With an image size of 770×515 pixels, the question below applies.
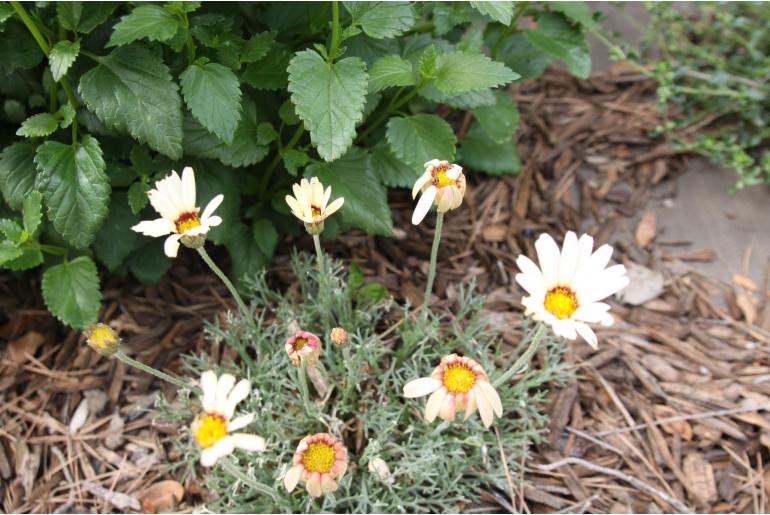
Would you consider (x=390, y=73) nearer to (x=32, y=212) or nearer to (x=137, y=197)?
(x=137, y=197)

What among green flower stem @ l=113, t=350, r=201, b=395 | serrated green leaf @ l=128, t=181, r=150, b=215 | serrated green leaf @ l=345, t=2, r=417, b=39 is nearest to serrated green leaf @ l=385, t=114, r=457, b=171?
serrated green leaf @ l=345, t=2, r=417, b=39

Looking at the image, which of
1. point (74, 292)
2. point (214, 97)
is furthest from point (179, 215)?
point (74, 292)

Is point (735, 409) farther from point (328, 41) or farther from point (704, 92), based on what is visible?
point (328, 41)

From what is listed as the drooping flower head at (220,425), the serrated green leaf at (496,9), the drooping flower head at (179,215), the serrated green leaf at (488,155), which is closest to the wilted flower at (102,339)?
the drooping flower head at (179,215)

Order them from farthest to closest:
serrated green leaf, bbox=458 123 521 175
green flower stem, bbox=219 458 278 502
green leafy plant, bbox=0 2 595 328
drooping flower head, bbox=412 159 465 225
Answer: serrated green leaf, bbox=458 123 521 175 → green leafy plant, bbox=0 2 595 328 → drooping flower head, bbox=412 159 465 225 → green flower stem, bbox=219 458 278 502

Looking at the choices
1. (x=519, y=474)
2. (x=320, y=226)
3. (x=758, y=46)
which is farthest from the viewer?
(x=758, y=46)

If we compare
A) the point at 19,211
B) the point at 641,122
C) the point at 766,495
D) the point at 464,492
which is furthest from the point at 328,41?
the point at 766,495

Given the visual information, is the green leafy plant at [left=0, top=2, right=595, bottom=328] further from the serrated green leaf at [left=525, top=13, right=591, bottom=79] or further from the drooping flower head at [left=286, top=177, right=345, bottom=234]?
the drooping flower head at [left=286, top=177, right=345, bottom=234]

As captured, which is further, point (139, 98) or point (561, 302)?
point (139, 98)
